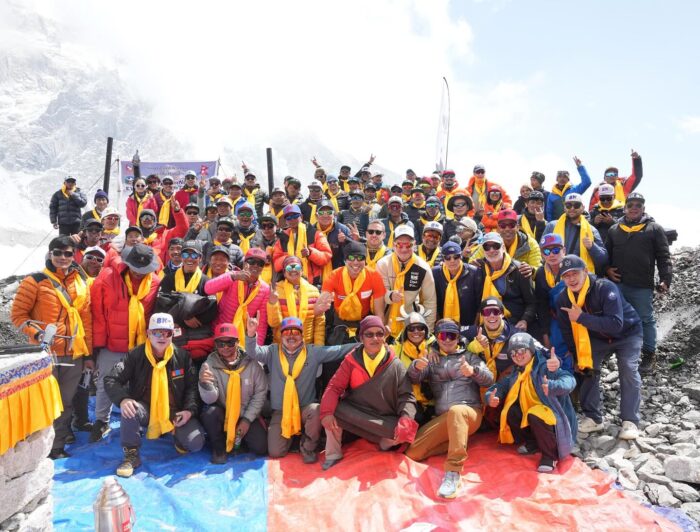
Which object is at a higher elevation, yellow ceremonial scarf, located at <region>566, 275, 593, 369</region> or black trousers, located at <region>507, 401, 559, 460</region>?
yellow ceremonial scarf, located at <region>566, 275, 593, 369</region>

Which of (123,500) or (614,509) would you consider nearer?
(123,500)

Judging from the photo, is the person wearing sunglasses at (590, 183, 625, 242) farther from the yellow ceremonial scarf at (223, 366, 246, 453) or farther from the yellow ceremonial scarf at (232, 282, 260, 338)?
the yellow ceremonial scarf at (223, 366, 246, 453)

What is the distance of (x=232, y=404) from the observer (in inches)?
216

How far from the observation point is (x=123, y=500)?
3.08 m

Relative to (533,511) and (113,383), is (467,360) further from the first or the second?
(113,383)

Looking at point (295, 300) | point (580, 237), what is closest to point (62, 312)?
point (295, 300)

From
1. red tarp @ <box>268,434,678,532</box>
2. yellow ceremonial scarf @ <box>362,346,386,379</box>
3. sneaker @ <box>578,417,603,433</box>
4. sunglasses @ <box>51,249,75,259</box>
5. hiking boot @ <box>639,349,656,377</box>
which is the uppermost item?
sunglasses @ <box>51,249,75,259</box>

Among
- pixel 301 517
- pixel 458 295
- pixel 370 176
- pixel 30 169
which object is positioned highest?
pixel 30 169

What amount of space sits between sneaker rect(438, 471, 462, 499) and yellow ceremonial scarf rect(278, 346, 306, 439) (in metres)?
1.78

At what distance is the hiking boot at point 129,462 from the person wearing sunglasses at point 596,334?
517 cm

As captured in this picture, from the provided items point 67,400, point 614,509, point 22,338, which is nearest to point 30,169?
point 22,338

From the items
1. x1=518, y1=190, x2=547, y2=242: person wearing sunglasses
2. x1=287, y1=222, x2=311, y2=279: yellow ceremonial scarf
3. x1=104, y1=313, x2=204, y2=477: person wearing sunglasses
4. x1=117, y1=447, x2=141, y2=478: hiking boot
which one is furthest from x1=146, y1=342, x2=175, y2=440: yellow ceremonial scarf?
x1=518, y1=190, x2=547, y2=242: person wearing sunglasses

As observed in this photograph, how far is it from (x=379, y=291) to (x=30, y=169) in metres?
82.7

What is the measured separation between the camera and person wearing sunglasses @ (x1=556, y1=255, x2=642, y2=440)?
17.7 feet
